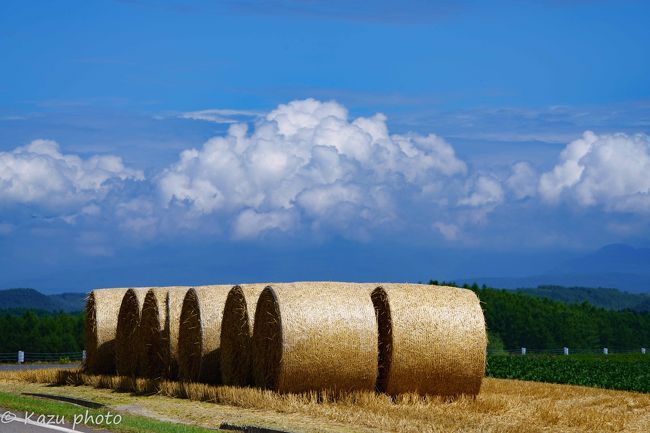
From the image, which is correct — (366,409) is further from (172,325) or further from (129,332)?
(129,332)

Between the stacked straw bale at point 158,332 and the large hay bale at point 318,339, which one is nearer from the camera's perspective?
the large hay bale at point 318,339

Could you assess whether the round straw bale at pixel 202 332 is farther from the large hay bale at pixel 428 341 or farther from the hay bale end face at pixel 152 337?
the large hay bale at pixel 428 341

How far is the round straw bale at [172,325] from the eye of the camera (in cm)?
2294

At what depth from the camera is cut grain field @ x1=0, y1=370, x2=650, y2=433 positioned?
52.6 ft

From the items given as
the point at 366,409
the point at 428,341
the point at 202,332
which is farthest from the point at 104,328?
the point at 366,409

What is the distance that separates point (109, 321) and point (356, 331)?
935 cm

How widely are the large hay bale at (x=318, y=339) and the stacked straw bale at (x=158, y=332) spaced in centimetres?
383

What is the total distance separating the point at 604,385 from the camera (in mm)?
30578

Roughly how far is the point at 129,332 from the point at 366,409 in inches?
354

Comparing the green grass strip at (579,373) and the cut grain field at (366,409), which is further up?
the cut grain field at (366,409)

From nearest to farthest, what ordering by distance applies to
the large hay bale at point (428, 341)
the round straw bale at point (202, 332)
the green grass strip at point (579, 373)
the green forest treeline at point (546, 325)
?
the large hay bale at point (428, 341) → the round straw bale at point (202, 332) → the green grass strip at point (579, 373) → the green forest treeline at point (546, 325)

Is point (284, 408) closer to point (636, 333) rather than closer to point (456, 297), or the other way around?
point (456, 297)

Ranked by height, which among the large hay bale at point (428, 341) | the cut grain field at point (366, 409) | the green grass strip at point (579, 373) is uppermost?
the large hay bale at point (428, 341)

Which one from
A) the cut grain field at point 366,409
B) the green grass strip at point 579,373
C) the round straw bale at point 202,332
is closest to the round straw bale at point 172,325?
the round straw bale at point 202,332
